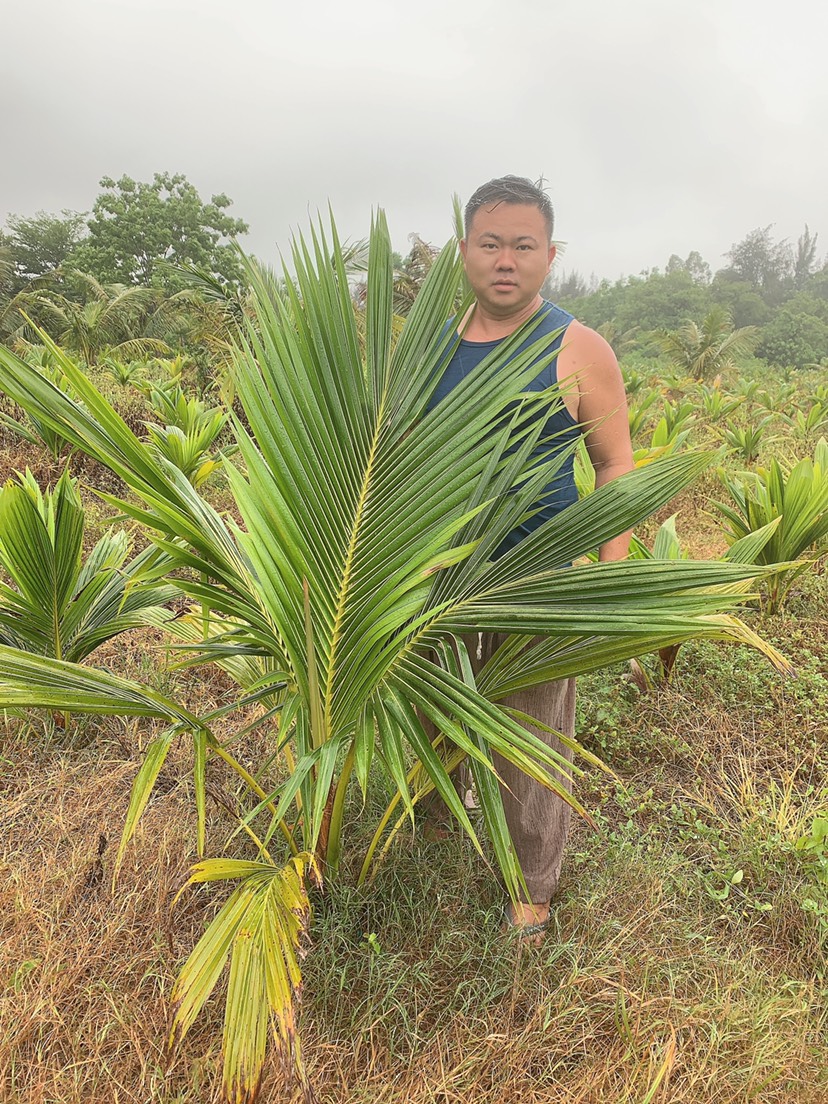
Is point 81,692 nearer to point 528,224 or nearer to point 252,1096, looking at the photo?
point 252,1096

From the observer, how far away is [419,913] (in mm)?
1406

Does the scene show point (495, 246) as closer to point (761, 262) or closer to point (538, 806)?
point (538, 806)

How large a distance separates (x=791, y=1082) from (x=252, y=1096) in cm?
101

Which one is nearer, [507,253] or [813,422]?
[507,253]

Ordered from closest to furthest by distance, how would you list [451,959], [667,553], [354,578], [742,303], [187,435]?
[354,578] < [451,959] < [667,553] < [187,435] < [742,303]

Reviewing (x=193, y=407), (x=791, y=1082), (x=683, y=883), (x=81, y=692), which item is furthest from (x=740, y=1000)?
(x=193, y=407)

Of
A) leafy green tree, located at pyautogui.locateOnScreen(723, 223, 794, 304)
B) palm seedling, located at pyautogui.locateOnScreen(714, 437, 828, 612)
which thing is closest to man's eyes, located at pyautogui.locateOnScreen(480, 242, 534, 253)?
palm seedling, located at pyautogui.locateOnScreen(714, 437, 828, 612)

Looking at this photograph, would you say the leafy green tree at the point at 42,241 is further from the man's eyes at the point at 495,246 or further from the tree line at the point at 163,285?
the man's eyes at the point at 495,246

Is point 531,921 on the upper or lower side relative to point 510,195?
lower

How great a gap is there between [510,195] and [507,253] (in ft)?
0.32

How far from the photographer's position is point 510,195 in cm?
112

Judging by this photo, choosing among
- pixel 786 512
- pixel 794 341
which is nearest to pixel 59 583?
pixel 786 512

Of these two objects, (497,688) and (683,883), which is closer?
(497,688)

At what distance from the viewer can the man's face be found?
1.12 meters
